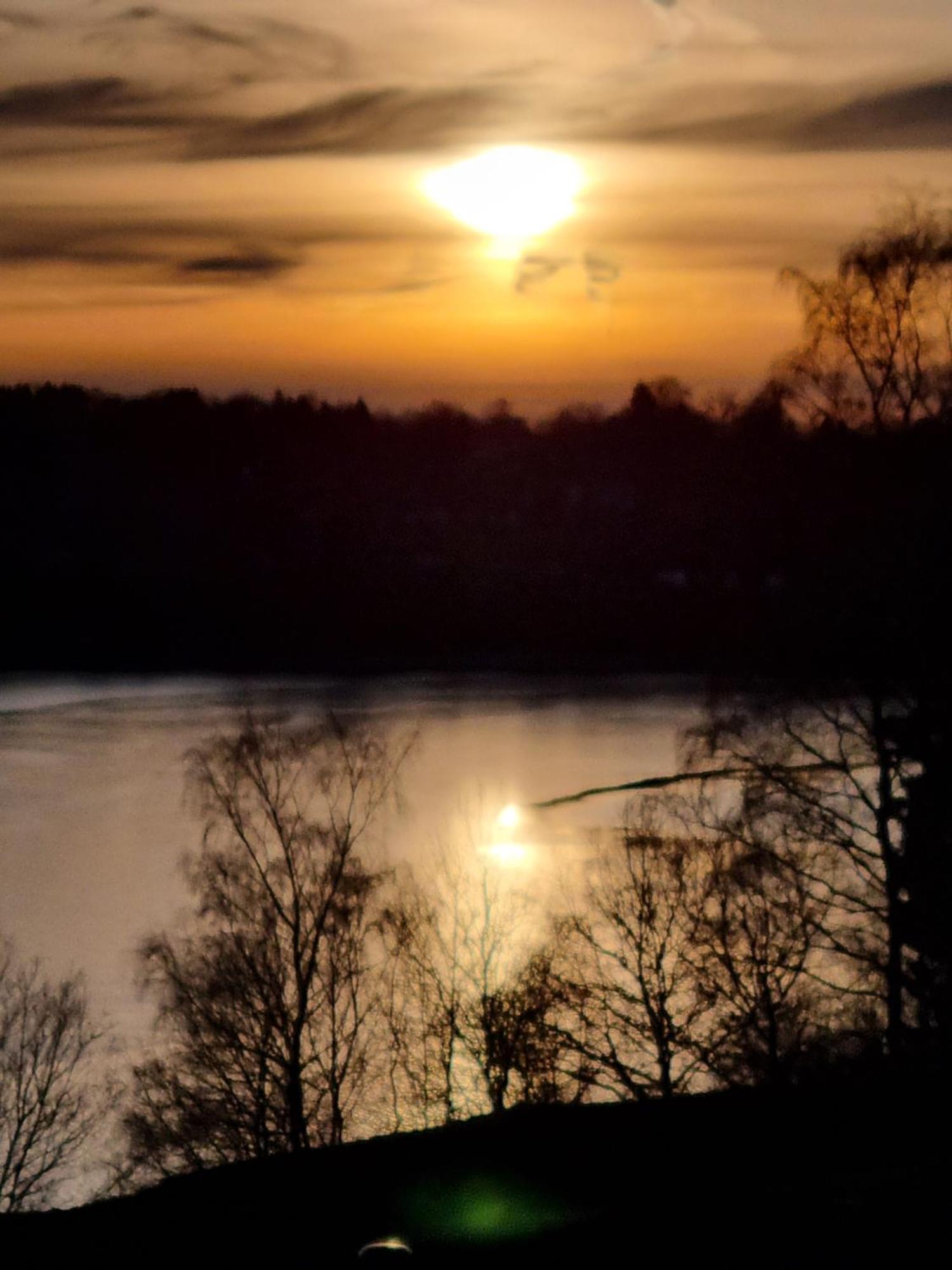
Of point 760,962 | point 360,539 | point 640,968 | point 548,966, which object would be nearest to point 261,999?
point 548,966

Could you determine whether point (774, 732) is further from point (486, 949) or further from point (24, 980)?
point (24, 980)

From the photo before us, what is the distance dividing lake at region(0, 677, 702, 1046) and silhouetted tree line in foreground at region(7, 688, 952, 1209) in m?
1.42

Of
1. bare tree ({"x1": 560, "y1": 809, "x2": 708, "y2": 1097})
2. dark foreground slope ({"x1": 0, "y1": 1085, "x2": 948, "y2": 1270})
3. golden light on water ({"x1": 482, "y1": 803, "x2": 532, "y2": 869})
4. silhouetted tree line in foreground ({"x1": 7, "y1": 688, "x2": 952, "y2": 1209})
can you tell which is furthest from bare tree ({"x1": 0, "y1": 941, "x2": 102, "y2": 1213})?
dark foreground slope ({"x1": 0, "y1": 1085, "x2": 948, "y2": 1270})

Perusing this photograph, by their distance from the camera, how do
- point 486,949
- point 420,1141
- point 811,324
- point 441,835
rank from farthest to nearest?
point 441,835, point 486,949, point 811,324, point 420,1141

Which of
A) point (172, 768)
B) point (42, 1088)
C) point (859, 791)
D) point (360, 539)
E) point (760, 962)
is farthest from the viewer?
point (360, 539)

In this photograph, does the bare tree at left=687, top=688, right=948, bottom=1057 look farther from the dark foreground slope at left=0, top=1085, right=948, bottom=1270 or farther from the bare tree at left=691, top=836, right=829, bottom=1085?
the dark foreground slope at left=0, top=1085, right=948, bottom=1270

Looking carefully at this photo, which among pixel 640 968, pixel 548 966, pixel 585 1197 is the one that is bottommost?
pixel 585 1197

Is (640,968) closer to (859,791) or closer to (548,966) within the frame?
(548,966)

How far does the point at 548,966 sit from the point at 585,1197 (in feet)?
26.6

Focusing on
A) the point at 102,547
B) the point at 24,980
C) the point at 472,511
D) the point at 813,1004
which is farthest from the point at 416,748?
A: the point at 472,511

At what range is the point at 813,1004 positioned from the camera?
1088cm

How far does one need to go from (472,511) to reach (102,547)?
13.3 metres

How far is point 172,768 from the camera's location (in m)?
28.4

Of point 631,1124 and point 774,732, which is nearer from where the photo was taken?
point 631,1124
